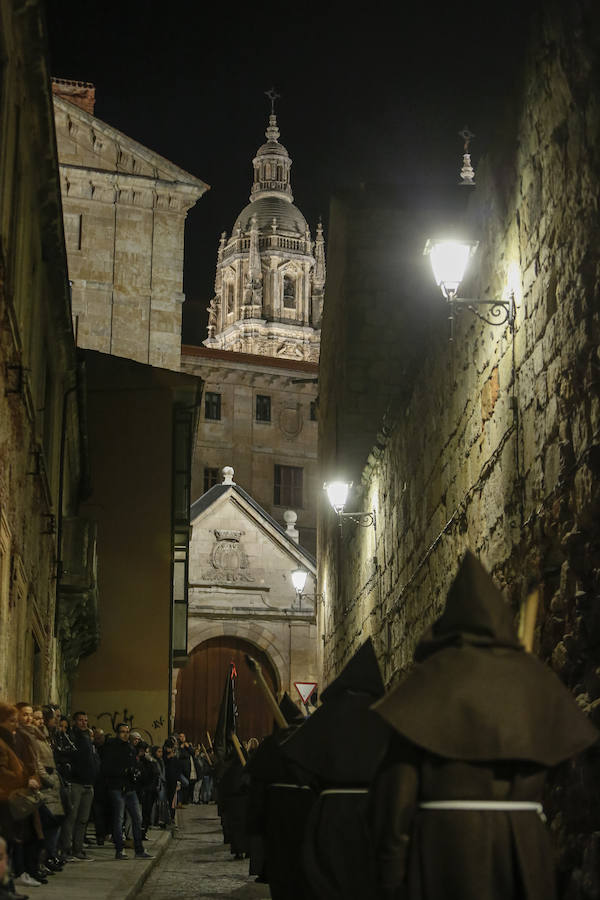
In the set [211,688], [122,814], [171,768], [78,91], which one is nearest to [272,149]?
[78,91]

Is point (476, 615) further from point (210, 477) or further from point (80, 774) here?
point (210, 477)

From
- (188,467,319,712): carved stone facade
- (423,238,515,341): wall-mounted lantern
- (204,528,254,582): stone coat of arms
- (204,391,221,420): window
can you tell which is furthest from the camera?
(204,391,221,420): window

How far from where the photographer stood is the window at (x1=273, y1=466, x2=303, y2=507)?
63406 millimetres

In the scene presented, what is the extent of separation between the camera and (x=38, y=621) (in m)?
17.7

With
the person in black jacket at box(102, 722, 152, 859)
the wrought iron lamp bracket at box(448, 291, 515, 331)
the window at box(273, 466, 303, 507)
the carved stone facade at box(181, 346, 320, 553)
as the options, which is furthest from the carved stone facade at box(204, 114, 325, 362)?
the wrought iron lamp bracket at box(448, 291, 515, 331)

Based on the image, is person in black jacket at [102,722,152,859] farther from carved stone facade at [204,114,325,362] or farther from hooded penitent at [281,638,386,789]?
carved stone facade at [204,114,325,362]

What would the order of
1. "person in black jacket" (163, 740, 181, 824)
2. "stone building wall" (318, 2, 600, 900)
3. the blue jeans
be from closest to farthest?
1. "stone building wall" (318, 2, 600, 900)
2. the blue jeans
3. "person in black jacket" (163, 740, 181, 824)

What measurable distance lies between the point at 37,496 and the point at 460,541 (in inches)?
260

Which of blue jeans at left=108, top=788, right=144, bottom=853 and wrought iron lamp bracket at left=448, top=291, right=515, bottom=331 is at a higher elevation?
wrought iron lamp bracket at left=448, top=291, right=515, bottom=331

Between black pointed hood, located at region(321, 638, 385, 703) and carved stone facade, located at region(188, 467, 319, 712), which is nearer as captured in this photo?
black pointed hood, located at region(321, 638, 385, 703)

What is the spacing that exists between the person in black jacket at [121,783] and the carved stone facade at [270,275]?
4186 inches

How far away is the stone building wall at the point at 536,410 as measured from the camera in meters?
7.65

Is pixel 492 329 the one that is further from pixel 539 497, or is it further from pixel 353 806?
pixel 353 806

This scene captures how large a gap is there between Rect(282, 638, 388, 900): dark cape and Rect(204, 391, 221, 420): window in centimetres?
5545
